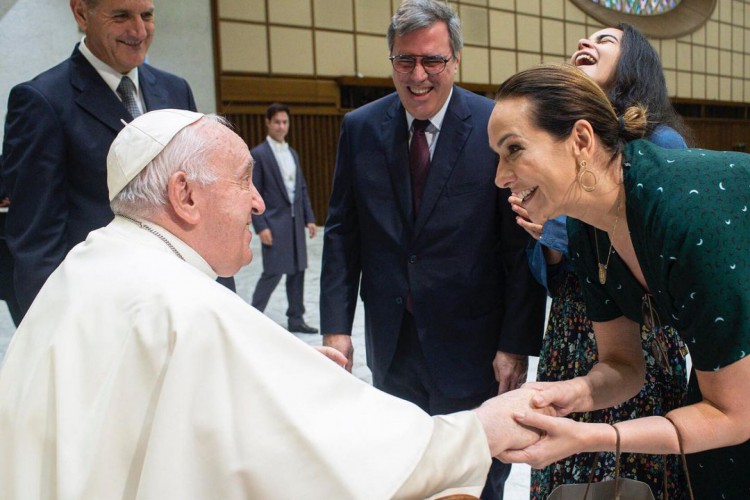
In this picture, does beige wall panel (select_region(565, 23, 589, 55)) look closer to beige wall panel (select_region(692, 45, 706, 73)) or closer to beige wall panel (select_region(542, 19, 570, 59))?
beige wall panel (select_region(542, 19, 570, 59))

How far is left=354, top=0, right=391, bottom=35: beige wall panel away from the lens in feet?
42.4

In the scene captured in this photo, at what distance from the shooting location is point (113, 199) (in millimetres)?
1527

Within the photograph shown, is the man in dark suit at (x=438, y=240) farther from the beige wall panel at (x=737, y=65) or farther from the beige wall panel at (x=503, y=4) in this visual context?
the beige wall panel at (x=737, y=65)

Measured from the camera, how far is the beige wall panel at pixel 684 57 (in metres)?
18.7

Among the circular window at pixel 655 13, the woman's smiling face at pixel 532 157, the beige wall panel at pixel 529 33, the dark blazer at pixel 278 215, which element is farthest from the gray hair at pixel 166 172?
the circular window at pixel 655 13

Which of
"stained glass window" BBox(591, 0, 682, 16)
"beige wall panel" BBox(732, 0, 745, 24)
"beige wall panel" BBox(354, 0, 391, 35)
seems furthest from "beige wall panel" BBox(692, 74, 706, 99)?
"beige wall panel" BBox(354, 0, 391, 35)

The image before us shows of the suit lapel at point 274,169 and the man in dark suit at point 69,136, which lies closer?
the man in dark suit at point 69,136

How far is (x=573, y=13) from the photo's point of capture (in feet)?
54.9

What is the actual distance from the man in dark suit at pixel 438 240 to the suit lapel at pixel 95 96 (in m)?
0.85

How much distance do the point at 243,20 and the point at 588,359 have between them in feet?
→ 34.6

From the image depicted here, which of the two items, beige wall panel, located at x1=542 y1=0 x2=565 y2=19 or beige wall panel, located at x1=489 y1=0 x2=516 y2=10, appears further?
beige wall panel, located at x1=542 y1=0 x2=565 y2=19

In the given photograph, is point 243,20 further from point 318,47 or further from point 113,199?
point 113,199

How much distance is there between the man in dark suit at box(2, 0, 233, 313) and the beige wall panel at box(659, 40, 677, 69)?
18.4 m

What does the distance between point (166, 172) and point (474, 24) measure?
14268 mm
